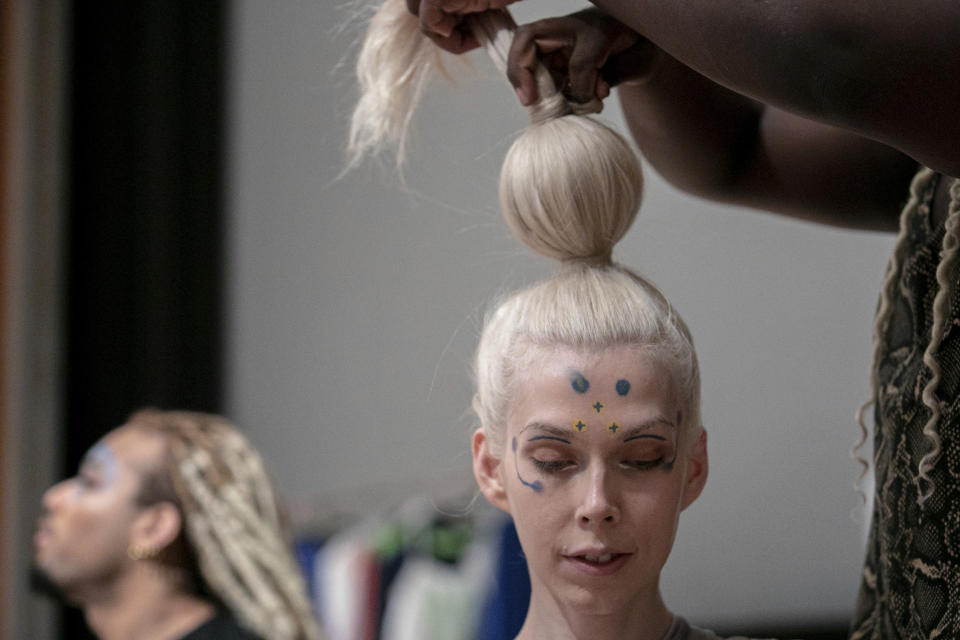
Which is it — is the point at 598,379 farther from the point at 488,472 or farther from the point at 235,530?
the point at 235,530

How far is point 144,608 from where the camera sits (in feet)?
7.85

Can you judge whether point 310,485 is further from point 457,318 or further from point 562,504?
point 562,504

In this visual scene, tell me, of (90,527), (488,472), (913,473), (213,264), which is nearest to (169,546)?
(90,527)

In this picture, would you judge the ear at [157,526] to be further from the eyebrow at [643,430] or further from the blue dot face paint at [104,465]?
the eyebrow at [643,430]

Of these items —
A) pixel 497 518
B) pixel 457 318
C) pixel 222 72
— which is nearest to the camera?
pixel 497 518

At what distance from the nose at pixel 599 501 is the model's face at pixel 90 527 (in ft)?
5.87

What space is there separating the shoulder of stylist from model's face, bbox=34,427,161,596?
68.5 inches

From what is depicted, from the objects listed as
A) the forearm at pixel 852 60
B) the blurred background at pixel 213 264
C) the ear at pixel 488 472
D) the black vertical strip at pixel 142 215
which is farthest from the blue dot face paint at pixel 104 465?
the forearm at pixel 852 60

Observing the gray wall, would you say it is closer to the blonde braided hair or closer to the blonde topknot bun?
the blonde braided hair

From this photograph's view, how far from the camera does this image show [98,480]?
246cm

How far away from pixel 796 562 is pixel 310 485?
1.58 m

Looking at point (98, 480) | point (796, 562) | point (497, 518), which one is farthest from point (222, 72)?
point (796, 562)

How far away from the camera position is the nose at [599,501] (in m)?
0.86

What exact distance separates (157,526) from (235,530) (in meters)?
0.17
